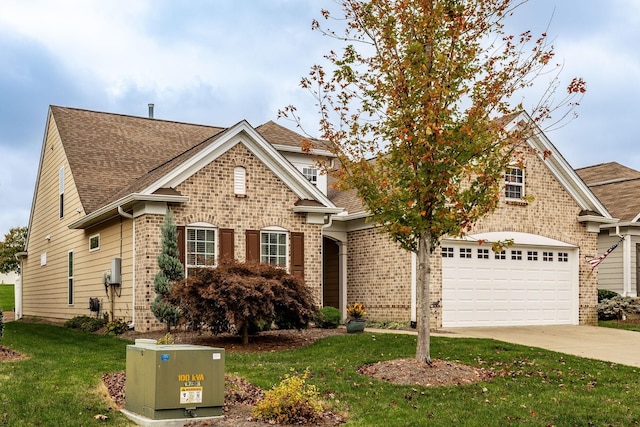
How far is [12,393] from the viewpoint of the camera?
33.3 ft

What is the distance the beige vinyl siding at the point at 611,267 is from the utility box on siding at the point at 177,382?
65.4 ft

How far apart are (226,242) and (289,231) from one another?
6.51 feet

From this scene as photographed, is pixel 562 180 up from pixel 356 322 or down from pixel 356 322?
up

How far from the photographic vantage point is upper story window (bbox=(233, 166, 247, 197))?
65.7ft

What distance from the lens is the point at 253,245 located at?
20.1 meters

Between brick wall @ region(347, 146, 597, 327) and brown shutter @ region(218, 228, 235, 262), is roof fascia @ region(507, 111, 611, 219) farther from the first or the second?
brown shutter @ region(218, 228, 235, 262)

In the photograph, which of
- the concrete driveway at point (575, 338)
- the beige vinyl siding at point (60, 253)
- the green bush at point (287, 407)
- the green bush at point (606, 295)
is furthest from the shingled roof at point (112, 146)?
the green bush at point (606, 295)

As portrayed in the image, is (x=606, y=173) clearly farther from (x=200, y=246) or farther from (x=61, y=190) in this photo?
(x=61, y=190)

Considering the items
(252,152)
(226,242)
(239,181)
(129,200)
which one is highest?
(252,152)

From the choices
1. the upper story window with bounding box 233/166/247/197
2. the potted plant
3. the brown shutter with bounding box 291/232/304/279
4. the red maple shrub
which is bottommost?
the potted plant

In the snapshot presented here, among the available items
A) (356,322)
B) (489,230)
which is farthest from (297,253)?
(489,230)

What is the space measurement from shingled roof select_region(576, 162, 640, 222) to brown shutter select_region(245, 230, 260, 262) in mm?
13085

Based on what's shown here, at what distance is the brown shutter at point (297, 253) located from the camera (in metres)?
20.7

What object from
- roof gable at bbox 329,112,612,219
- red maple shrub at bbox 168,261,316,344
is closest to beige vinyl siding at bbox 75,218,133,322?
red maple shrub at bbox 168,261,316,344
